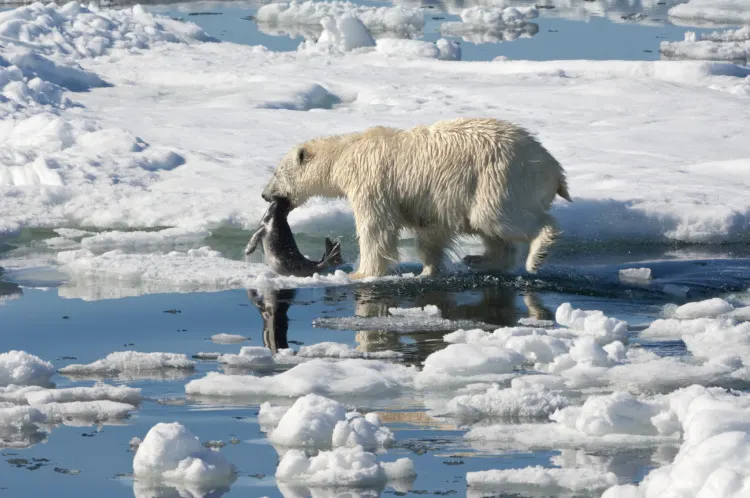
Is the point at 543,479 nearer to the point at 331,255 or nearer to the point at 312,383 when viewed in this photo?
the point at 312,383

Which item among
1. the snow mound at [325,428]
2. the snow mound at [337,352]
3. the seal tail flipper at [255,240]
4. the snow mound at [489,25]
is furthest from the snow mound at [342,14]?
the snow mound at [325,428]

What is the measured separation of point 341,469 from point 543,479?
0.71 metres

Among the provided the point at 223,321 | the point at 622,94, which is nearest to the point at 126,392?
the point at 223,321

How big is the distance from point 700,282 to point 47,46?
13.3 meters

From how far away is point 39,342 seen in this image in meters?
6.56

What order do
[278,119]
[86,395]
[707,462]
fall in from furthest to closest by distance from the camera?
[278,119], [86,395], [707,462]

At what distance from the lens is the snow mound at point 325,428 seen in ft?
15.0

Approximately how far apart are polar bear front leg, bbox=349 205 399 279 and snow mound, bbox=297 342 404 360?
1.79 m

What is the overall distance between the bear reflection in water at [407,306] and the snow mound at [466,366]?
0.42 metres

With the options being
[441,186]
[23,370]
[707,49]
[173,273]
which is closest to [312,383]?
[23,370]

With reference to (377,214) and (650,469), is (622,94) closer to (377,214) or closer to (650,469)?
(377,214)

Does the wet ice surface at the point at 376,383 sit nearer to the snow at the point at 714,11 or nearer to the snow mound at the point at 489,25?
the snow mound at the point at 489,25

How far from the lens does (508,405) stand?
16.5 ft

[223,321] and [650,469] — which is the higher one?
[650,469]
